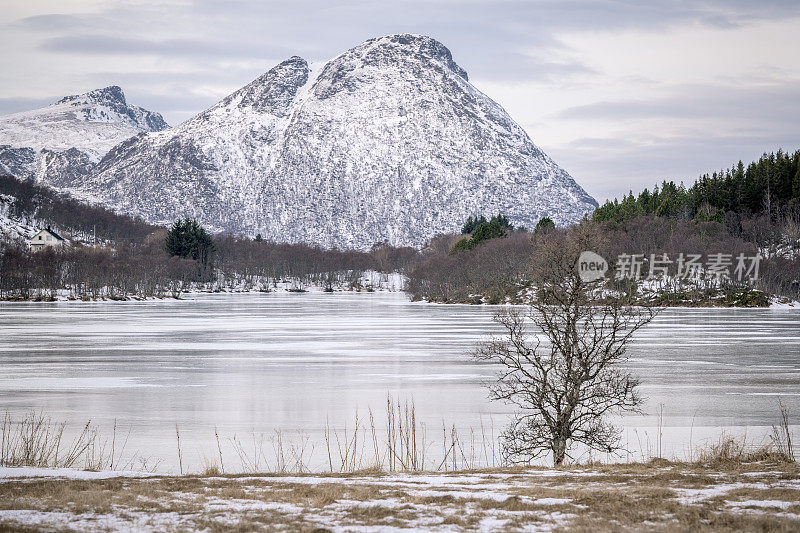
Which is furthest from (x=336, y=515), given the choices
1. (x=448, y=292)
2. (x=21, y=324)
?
(x=448, y=292)

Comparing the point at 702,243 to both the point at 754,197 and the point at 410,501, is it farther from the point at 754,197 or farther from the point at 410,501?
the point at 410,501

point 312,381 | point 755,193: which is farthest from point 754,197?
point 312,381

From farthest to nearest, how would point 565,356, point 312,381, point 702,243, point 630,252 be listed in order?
point 630,252, point 702,243, point 312,381, point 565,356

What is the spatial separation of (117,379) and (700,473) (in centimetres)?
2839

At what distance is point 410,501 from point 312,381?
24382 mm

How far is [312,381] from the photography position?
36688 mm

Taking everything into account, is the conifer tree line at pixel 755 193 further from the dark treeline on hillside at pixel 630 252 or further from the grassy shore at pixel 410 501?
the grassy shore at pixel 410 501

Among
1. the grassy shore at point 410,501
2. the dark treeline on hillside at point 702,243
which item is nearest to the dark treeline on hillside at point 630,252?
the dark treeline on hillside at point 702,243

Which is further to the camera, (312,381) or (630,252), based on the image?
(630,252)

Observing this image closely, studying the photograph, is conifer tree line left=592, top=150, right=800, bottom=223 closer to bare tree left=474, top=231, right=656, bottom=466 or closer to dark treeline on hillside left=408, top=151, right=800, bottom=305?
dark treeline on hillside left=408, top=151, right=800, bottom=305

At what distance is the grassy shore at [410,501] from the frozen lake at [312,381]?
5.60 metres

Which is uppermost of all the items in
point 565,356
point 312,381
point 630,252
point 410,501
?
point 630,252

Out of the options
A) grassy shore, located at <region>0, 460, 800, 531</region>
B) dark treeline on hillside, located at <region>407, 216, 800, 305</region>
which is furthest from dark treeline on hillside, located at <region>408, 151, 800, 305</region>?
grassy shore, located at <region>0, 460, 800, 531</region>

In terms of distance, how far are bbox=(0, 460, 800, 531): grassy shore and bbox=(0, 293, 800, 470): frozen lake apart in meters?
5.60
